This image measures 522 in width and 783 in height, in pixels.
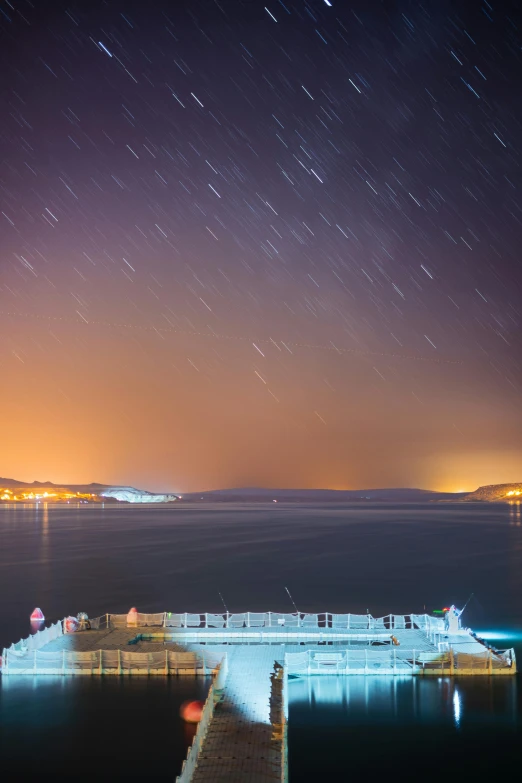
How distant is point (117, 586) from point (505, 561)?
55583mm

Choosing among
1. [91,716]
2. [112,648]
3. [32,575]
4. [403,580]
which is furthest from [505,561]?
[91,716]

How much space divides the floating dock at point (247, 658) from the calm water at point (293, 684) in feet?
3.38

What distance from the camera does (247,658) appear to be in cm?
3231

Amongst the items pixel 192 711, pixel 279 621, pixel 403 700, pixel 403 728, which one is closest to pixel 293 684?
pixel 403 700

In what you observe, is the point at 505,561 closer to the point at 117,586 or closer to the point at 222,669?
the point at 117,586

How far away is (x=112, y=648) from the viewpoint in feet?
117

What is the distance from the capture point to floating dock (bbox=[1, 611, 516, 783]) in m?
21.6

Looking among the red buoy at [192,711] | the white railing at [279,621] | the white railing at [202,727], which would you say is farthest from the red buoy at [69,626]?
the red buoy at [192,711]

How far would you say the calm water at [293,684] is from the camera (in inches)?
1013

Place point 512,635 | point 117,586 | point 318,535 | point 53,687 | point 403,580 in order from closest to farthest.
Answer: point 53,687 → point 512,635 → point 117,586 → point 403,580 → point 318,535

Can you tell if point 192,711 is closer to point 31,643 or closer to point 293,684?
point 293,684

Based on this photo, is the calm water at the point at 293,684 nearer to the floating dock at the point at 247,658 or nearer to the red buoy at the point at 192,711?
the red buoy at the point at 192,711

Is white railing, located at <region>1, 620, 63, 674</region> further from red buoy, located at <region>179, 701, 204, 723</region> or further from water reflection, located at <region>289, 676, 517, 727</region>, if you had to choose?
water reflection, located at <region>289, 676, 517, 727</region>

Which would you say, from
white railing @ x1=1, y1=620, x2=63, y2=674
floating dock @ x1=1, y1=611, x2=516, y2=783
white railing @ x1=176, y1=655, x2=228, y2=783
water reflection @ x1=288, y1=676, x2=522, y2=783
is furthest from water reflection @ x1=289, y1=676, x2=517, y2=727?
white railing @ x1=1, y1=620, x2=63, y2=674
